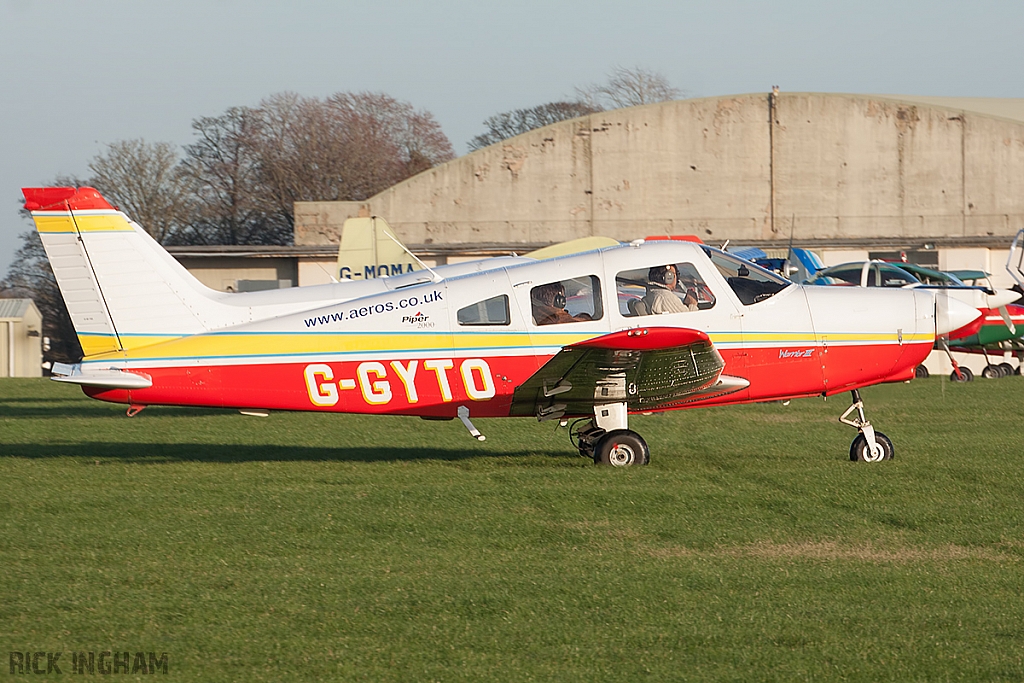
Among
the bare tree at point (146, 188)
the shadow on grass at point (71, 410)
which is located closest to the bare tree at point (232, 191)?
the bare tree at point (146, 188)

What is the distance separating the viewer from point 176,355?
9.80 m

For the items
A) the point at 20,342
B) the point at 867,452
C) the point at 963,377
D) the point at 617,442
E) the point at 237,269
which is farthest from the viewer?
the point at 237,269

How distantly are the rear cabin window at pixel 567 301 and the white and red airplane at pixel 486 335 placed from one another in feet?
0.04

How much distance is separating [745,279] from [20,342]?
25824mm

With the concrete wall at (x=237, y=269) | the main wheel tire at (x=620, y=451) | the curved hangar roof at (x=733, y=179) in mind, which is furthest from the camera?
the curved hangar roof at (x=733, y=179)

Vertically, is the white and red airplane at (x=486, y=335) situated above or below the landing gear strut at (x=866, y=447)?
above

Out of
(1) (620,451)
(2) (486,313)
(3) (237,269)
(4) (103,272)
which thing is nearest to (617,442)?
(1) (620,451)

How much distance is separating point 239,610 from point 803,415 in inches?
434

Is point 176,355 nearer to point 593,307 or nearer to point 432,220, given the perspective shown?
point 593,307

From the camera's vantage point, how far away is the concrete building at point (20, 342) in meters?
30.1

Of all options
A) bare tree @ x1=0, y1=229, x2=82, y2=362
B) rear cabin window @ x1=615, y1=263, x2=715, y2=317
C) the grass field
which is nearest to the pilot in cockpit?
rear cabin window @ x1=615, y1=263, x2=715, y2=317

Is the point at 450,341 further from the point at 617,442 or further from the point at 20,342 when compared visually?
the point at 20,342

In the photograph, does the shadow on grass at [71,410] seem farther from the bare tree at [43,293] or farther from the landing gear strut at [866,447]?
the bare tree at [43,293]

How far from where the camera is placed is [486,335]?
32.6 ft
